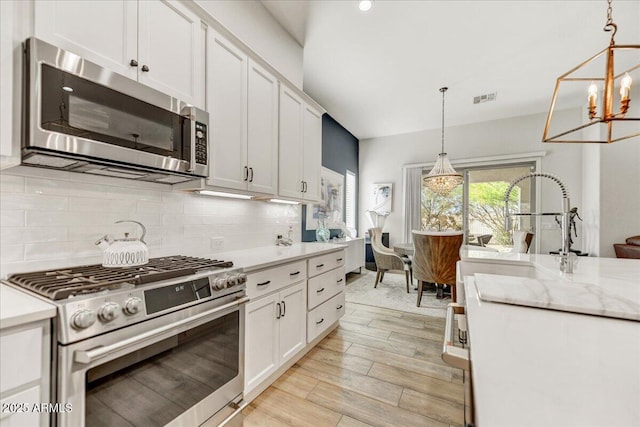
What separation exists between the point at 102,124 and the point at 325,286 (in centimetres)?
202

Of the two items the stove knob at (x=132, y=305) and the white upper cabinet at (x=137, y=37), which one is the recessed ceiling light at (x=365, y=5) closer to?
the white upper cabinet at (x=137, y=37)

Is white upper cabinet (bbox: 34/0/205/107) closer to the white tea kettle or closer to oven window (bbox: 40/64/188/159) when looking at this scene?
oven window (bbox: 40/64/188/159)

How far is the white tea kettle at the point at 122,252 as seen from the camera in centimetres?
137

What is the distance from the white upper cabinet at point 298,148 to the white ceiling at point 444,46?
825mm

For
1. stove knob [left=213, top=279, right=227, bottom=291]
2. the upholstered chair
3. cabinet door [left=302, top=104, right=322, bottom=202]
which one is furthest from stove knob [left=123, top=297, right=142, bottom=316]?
the upholstered chair

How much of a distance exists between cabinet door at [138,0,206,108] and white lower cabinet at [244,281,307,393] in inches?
54.7

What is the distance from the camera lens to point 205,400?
1342mm

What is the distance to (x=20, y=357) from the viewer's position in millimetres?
826

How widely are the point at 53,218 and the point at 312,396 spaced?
182 cm

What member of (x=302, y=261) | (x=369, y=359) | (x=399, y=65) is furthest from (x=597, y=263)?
(x=399, y=65)

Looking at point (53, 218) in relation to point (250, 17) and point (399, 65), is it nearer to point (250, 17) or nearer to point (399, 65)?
point (250, 17)

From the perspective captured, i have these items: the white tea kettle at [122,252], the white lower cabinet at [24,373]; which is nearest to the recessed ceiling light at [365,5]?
the white tea kettle at [122,252]

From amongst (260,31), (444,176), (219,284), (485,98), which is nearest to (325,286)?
(219,284)

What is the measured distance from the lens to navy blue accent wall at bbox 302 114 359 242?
489 centimetres
